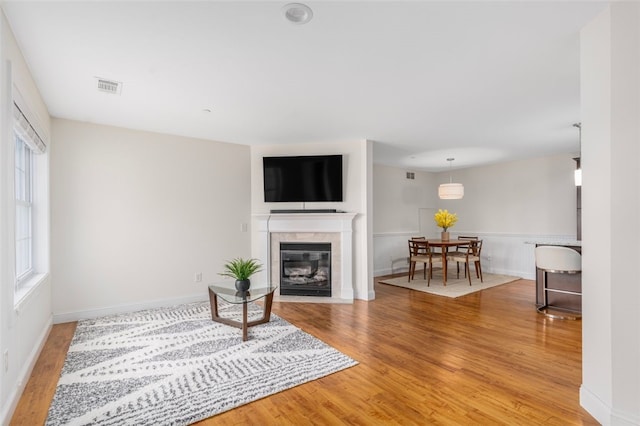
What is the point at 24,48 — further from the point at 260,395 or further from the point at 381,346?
the point at 381,346

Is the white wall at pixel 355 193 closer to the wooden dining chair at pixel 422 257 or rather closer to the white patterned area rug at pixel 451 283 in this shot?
the white patterned area rug at pixel 451 283

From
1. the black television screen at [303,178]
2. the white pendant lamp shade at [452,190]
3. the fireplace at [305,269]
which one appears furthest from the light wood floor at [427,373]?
the white pendant lamp shade at [452,190]

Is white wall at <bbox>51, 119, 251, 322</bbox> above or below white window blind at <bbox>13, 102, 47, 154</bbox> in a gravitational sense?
below

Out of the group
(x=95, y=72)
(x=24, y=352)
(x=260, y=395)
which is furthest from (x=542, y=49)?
(x=24, y=352)

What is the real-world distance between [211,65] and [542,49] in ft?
7.89

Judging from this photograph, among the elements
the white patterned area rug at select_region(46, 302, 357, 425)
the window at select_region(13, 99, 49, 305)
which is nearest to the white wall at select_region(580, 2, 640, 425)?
the white patterned area rug at select_region(46, 302, 357, 425)

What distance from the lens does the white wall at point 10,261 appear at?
5.96 feet

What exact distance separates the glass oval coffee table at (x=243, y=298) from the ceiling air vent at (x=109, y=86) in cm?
218

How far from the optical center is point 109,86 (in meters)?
2.79

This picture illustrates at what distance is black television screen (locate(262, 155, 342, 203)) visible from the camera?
477 centimetres

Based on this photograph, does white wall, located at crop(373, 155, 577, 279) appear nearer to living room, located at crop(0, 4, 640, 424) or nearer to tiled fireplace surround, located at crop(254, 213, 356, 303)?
living room, located at crop(0, 4, 640, 424)

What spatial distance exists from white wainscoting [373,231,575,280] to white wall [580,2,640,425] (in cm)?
484

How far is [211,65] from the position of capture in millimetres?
2422

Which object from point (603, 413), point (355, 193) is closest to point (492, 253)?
point (355, 193)
